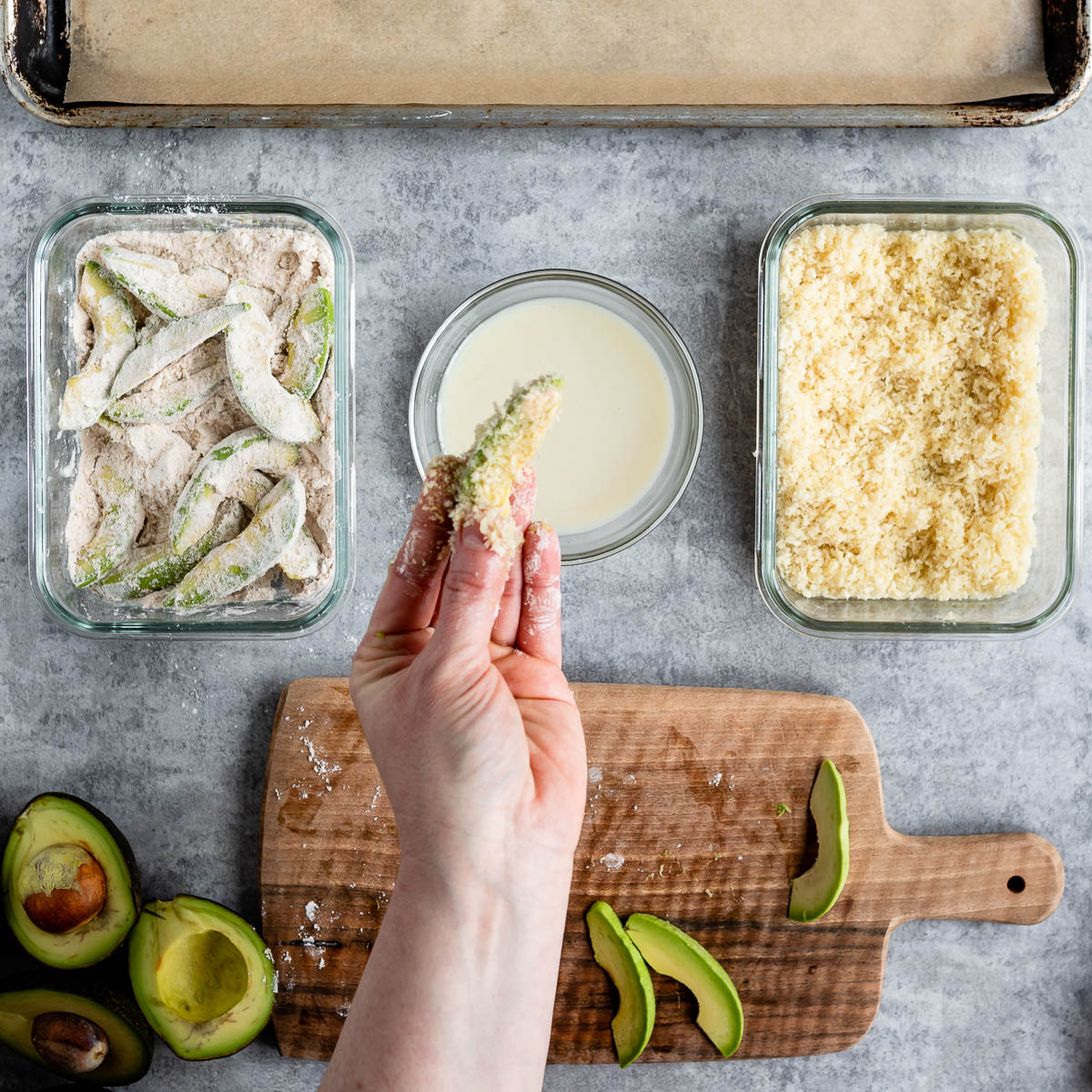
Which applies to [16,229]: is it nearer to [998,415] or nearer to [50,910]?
[50,910]

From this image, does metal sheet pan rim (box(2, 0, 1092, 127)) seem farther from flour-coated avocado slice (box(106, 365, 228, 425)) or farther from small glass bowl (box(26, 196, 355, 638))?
flour-coated avocado slice (box(106, 365, 228, 425))

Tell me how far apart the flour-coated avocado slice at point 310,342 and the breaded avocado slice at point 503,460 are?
0.40 metres

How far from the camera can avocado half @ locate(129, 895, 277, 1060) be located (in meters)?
1.45

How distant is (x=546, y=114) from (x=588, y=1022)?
1454mm

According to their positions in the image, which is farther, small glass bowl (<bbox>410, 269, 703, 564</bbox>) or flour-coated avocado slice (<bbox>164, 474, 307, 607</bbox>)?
small glass bowl (<bbox>410, 269, 703, 564</bbox>)

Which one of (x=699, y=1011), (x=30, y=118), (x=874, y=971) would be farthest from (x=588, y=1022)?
(x=30, y=118)

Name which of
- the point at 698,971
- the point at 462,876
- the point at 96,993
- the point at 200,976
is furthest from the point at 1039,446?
the point at 96,993

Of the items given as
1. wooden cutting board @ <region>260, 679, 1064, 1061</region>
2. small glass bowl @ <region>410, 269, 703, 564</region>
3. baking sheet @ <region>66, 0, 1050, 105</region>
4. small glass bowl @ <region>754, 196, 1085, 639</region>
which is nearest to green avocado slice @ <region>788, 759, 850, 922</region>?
wooden cutting board @ <region>260, 679, 1064, 1061</region>

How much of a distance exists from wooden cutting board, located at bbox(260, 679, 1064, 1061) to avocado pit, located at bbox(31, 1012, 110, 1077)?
269 millimetres

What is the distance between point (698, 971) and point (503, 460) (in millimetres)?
921

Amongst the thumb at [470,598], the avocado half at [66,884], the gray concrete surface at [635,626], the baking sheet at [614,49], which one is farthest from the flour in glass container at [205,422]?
the thumb at [470,598]

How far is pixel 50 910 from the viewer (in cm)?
142

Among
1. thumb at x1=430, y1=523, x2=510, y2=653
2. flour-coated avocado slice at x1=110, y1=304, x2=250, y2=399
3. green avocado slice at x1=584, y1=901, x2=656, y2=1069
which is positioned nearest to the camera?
→ thumb at x1=430, y1=523, x2=510, y2=653

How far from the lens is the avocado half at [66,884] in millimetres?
1429
